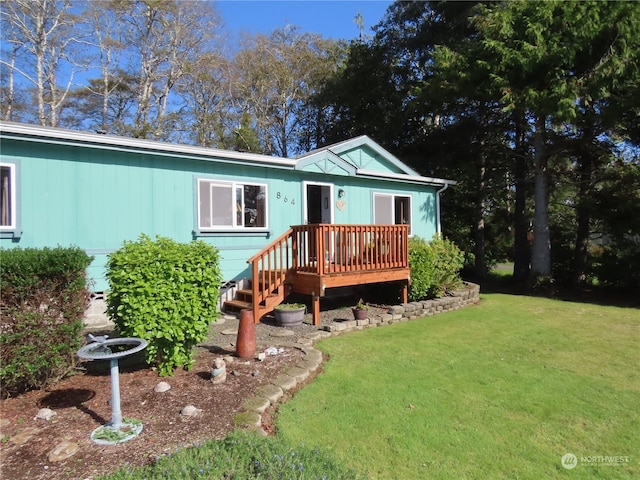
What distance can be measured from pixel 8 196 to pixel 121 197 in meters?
1.61

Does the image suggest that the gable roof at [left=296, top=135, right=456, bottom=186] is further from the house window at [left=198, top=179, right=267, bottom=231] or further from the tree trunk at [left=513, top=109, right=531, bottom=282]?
the tree trunk at [left=513, top=109, right=531, bottom=282]

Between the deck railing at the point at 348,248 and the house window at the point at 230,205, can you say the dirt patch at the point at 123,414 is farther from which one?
the house window at the point at 230,205

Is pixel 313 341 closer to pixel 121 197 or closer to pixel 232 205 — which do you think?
pixel 232 205

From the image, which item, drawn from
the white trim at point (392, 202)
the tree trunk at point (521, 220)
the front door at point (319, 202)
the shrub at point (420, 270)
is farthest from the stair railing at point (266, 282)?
the tree trunk at point (521, 220)

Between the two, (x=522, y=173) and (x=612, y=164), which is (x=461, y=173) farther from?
(x=612, y=164)

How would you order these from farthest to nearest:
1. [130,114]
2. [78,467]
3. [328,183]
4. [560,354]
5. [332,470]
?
[130,114] < [328,183] < [560,354] < [78,467] < [332,470]

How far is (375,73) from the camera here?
59.8 ft

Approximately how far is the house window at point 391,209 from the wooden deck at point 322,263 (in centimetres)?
261

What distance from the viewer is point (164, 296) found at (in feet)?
13.6

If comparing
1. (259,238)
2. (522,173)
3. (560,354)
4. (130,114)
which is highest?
(130,114)

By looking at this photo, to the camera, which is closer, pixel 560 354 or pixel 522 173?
pixel 560 354

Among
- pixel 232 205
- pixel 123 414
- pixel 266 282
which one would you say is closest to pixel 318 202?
pixel 232 205

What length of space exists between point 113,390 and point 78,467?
0.60 meters

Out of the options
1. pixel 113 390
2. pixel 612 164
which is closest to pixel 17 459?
pixel 113 390
